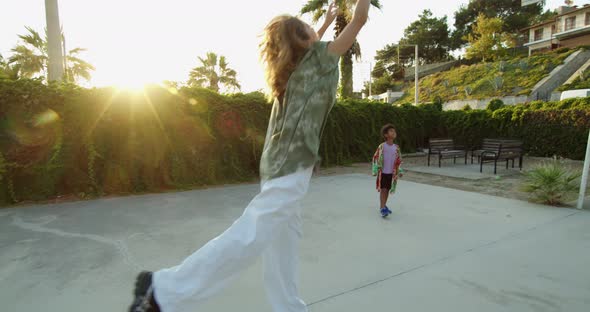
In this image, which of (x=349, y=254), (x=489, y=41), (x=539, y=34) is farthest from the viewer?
(x=539, y=34)

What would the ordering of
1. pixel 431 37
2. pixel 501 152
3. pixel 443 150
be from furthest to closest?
1. pixel 431 37
2. pixel 443 150
3. pixel 501 152

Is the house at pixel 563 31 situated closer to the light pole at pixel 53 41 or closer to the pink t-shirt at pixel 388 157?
the pink t-shirt at pixel 388 157

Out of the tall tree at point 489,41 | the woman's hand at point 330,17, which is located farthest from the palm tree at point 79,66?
the tall tree at point 489,41

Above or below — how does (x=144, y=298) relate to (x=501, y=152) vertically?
below

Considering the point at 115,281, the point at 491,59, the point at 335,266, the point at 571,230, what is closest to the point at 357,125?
the point at 571,230

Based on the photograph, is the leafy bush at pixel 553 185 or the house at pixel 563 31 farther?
the house at pixel 563 31

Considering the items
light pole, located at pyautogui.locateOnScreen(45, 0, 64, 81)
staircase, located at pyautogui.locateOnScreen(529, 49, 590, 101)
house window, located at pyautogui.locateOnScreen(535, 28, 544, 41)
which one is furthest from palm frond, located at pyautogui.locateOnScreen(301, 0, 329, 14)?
Result: house window, located at pyautogui.locateOnScreen(535, 28, 544, 41)

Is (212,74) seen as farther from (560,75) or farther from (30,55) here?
(560,75)

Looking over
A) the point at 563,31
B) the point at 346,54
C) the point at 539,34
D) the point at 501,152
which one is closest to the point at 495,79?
the point at 563,31

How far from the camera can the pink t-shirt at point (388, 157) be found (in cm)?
480

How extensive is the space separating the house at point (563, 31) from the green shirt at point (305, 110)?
2102 inches

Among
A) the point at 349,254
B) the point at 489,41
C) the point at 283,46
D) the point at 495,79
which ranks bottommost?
the point at 349,254

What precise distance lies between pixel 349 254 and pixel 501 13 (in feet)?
208

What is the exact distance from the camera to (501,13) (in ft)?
173
